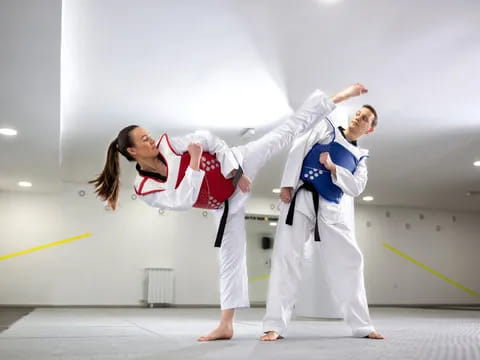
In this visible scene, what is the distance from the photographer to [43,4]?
3184 mm

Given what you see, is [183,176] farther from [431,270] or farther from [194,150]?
[431,270]

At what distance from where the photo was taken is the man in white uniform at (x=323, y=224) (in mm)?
2594

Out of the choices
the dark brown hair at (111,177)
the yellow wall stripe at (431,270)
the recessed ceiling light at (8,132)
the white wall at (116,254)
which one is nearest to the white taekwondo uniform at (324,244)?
the dark brown hair at (111,177)

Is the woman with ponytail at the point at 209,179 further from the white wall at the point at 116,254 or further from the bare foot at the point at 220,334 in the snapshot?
the white wall at the point at 116,254

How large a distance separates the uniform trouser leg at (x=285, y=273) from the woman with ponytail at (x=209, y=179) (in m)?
0.17

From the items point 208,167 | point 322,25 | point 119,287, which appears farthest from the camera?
point 119,287

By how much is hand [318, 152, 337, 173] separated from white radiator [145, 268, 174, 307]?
7384 mm

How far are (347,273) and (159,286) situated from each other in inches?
287

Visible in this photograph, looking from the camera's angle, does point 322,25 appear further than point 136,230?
No

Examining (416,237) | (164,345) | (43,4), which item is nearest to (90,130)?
(43,4)

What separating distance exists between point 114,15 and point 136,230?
256 inches

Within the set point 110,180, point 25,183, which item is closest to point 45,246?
point 25,183

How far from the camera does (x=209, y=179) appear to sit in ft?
8.04

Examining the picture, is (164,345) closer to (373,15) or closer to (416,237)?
(373,15)
